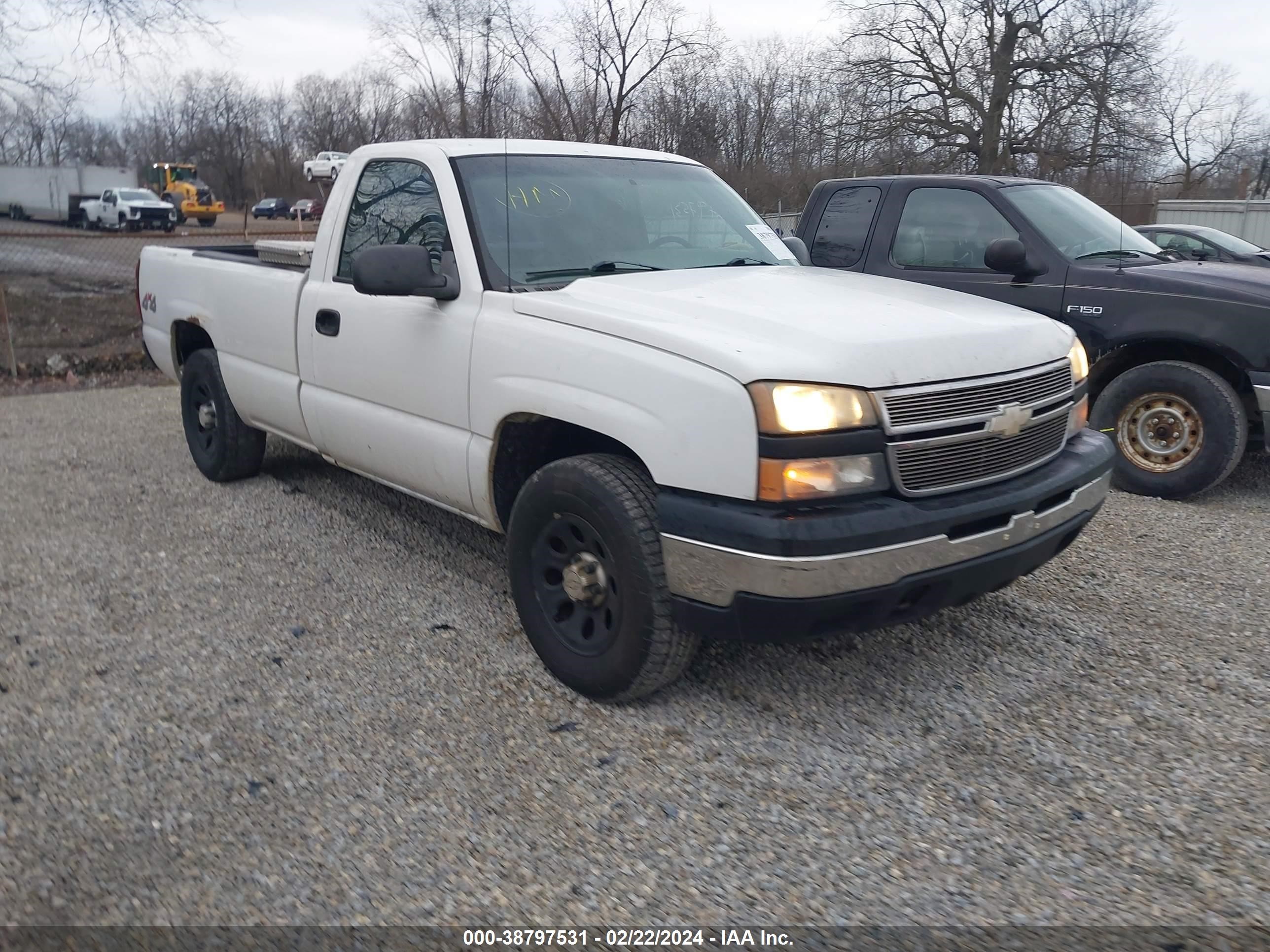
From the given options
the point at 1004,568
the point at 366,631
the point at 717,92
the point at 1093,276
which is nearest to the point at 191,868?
the point at 366,631

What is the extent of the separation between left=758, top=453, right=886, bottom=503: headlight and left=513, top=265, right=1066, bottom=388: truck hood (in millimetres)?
228

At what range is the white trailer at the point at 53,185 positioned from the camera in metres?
44.4

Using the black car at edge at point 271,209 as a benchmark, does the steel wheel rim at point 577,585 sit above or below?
below

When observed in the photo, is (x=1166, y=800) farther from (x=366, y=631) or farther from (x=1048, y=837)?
(x=366, y=631)

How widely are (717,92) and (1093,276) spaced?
58.2ft

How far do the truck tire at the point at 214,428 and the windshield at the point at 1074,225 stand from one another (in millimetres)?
4848

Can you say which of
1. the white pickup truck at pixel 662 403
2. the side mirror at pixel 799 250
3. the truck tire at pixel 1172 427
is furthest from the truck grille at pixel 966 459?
the truck tire at pixel 1172 427

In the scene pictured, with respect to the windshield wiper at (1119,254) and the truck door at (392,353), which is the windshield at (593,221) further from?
the windshield wiper at (1119,254)

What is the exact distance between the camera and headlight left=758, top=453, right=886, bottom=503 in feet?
9.38

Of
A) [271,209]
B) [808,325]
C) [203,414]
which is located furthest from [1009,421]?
[271,209]

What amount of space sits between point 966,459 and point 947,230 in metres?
3.90

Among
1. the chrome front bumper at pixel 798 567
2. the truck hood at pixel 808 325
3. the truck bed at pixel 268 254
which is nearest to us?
the chrome front bumper at pixel 798 567

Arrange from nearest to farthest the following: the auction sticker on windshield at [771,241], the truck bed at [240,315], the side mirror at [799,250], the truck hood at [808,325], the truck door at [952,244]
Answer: the truck hood at [808,325], the auction sticker on windshield at [771,241], the side mirror at [799,250], the truck bed at [240,315], the truck door at [952,244]

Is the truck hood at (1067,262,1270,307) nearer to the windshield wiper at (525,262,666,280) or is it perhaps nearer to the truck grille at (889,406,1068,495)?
the truck grille at (889,406,1068,495)
